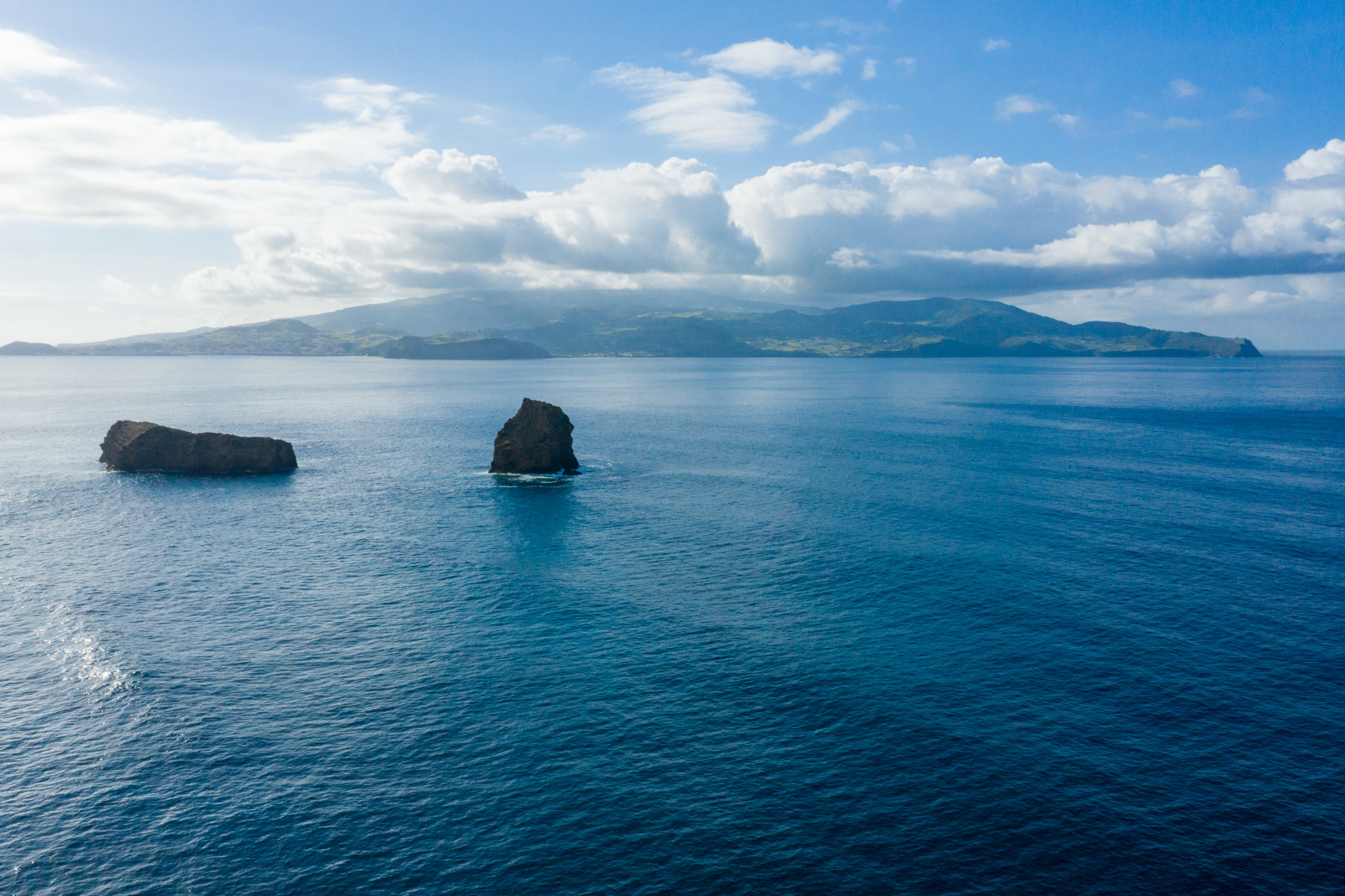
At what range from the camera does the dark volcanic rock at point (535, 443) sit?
12875 cm

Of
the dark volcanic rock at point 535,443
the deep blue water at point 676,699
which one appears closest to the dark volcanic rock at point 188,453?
the deep blue water at point 676,699

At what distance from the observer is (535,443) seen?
128750mm

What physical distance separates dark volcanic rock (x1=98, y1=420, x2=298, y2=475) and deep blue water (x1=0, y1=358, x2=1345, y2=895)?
24.4 meters

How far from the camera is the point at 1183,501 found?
338 feet

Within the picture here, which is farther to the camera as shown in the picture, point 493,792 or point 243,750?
point 243,750

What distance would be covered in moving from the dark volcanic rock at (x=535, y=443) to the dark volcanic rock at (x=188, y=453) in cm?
4036

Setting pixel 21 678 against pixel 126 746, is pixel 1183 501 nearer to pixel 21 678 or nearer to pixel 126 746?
pixel 126 746

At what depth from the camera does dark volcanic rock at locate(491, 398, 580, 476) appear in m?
129

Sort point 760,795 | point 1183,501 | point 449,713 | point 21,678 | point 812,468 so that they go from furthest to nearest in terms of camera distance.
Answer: point 812,468
point 1183,501
point 21,678
point 449,713
point 760,795

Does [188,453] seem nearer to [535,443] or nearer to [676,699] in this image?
[535,443]

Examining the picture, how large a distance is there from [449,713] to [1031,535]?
6981 cm

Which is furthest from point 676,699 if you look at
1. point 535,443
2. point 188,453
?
point 188,453

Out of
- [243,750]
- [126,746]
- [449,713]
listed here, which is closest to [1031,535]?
[449,713]

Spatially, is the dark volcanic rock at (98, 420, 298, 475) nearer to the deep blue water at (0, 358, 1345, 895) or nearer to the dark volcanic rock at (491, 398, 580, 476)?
the deep blue water at (0, 358, 1345, 895)
